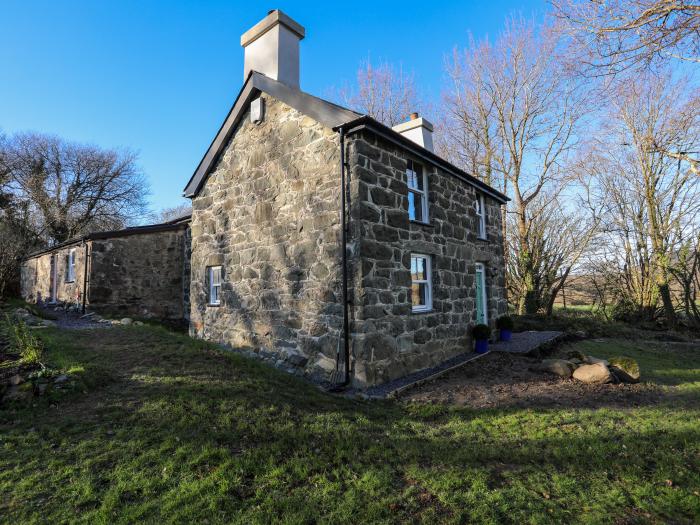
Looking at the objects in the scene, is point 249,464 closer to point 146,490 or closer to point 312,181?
point 146,490

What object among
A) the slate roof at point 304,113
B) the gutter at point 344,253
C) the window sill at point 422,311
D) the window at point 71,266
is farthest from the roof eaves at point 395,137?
the window at point 71,266

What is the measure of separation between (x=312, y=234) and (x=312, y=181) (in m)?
1.15

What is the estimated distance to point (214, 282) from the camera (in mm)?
11188

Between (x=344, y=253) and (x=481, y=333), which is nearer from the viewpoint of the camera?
(x=344, y=253)

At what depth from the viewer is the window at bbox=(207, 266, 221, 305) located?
11.1 meters

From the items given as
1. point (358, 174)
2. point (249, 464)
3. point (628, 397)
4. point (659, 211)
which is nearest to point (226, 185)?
point (358, 174)

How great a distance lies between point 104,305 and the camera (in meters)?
14.9

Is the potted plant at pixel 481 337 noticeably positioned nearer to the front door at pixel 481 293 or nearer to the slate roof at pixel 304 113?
the front door at pixel 481 293

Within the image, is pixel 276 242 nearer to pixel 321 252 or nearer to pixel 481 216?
pixel 321 252

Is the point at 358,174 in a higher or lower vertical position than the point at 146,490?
higher

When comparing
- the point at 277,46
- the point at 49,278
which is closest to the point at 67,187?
the point at 49,278

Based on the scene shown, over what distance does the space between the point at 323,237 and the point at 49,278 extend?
62.8 feet

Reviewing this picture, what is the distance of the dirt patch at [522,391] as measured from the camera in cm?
657

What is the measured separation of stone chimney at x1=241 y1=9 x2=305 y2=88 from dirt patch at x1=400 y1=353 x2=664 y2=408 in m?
7.84
